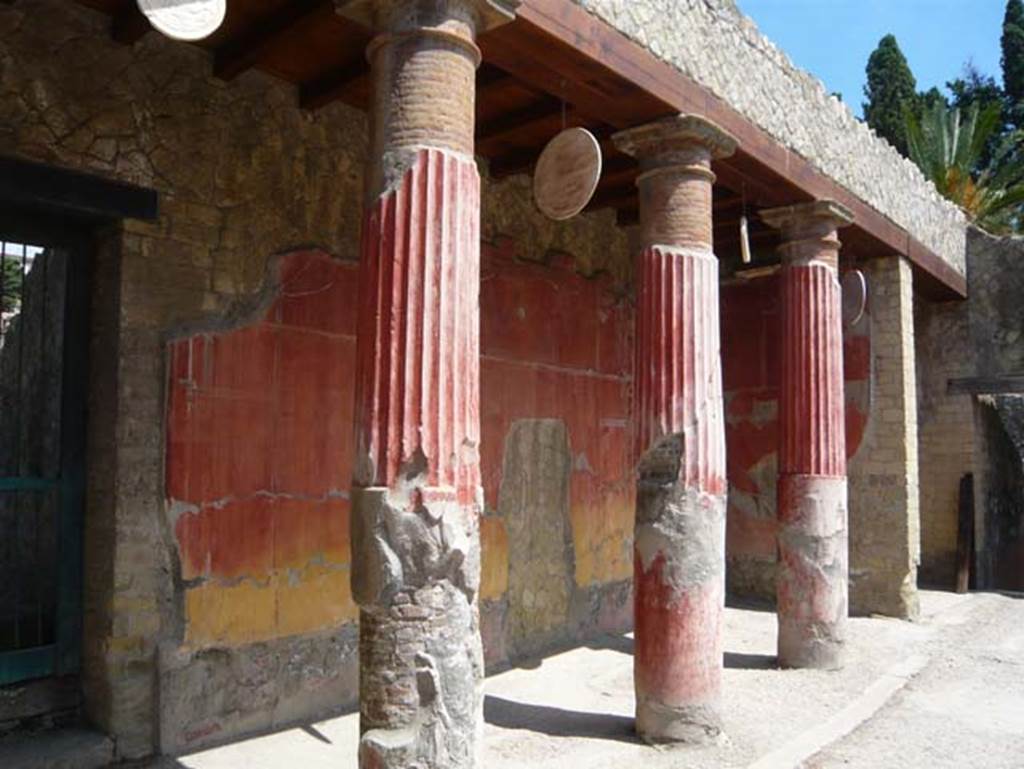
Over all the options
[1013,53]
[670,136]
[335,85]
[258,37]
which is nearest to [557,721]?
[670,136]

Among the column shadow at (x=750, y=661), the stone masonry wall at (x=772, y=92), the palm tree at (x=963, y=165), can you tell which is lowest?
the column shadow at (x=750, y=661)

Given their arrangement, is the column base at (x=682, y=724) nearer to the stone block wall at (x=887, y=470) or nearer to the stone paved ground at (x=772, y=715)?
the stone paved ground at (x=772, y=715)

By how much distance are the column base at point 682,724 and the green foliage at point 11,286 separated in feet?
13.6

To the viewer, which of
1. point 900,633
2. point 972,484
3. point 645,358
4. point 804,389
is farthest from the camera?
point 972,484

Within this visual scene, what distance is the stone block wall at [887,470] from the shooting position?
866 cm

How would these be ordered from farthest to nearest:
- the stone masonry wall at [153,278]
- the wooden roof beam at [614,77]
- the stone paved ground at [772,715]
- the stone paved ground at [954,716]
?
the stone paved ground at [954,716] → the stone paved ground at [772,715] → the stone masonry wall at [153,278] → the wooden roof beam at [614,77]

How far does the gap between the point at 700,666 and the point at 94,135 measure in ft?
13.8

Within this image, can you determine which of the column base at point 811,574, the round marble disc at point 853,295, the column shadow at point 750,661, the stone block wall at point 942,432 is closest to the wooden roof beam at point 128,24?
the column base at point 811,574

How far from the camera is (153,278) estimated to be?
4703 millimetres

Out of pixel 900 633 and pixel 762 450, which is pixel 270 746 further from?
pixel 762 450

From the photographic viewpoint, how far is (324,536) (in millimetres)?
5508

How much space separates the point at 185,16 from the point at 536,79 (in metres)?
2.04

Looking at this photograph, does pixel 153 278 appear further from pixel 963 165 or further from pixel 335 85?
pixel 963 165

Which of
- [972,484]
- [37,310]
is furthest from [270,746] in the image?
[972,484]
